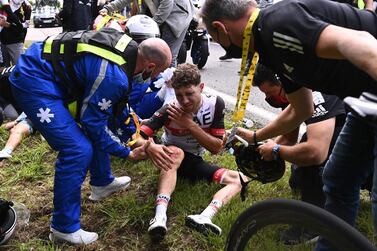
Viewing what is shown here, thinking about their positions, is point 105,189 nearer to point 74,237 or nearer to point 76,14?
point 74,237

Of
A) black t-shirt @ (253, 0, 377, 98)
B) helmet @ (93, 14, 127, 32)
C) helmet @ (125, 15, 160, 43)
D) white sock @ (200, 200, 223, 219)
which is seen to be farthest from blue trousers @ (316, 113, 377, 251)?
helmet @ (93, 14, 127, 32)

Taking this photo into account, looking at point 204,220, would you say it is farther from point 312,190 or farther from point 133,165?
point 133,165

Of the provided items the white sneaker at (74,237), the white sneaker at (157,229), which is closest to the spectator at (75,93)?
the white sneaker at (74,237)

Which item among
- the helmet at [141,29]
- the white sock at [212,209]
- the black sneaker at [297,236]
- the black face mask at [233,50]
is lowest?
the white sock at [212,209]

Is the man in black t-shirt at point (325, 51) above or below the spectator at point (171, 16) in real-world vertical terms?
above

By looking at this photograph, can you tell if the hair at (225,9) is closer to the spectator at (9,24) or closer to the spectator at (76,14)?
the spectator at (9,24)

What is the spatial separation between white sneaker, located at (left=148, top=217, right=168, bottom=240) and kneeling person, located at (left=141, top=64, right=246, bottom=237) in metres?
0.18

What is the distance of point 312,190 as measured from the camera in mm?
2613

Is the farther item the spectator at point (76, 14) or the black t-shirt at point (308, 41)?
the spectator at point (76, 14)

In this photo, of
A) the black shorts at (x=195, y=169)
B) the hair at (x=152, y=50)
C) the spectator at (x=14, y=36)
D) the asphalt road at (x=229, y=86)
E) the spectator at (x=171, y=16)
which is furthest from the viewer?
the spectator at (x=14, y=36)

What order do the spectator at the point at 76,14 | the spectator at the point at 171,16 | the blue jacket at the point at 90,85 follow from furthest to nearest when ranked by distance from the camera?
1. the spectator at the point at 76,14
2. the spectator at the point at 171,16
3. the blue jacket at the point at 90,85

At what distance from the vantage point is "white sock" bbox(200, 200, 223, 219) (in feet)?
8.77

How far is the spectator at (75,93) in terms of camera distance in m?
2.36

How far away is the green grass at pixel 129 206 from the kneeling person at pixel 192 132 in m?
0.09
